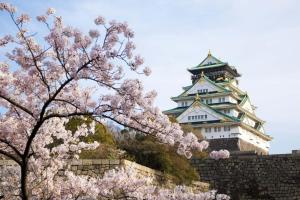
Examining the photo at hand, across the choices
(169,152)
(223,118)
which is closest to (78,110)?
(169,152)

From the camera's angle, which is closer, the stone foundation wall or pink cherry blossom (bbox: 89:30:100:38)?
pink cherry blossom (bbox: 89:30:100:38)

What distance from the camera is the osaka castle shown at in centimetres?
3497

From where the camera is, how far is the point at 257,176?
17.1m

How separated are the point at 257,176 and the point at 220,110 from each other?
793 inches

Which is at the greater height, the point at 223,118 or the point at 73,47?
the point at 223,118

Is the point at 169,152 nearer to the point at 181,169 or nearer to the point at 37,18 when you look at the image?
the point at 181,169

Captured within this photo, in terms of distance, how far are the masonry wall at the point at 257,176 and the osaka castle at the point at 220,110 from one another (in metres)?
14.5

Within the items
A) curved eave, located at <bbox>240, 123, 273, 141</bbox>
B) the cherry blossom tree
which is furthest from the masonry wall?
curved eave, located at <bbox>240, 123, 273, 141</bbox>

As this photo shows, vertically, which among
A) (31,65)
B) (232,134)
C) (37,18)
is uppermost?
(232,134)

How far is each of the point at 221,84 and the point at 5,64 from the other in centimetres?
3531

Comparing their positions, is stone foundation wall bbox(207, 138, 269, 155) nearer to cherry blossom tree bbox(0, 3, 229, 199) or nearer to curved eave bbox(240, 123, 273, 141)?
curved eave bbox(240, 123, 273, 141)

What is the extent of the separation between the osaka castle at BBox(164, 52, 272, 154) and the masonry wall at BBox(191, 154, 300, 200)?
14.5m

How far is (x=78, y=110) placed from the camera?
Result: 16.3 ft

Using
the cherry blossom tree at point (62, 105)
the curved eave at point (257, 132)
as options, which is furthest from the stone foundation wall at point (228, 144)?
the cherry blossom tree at point (62, 105)
